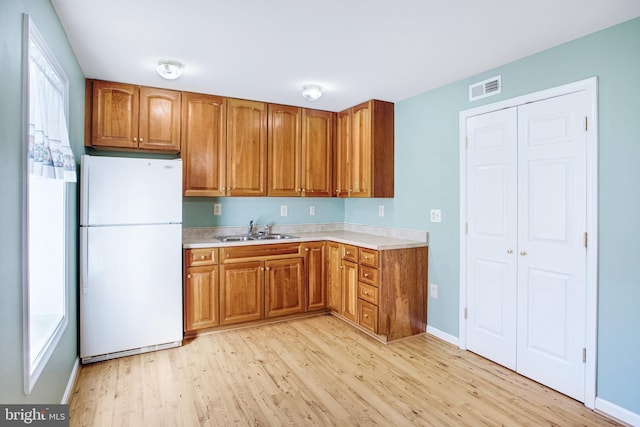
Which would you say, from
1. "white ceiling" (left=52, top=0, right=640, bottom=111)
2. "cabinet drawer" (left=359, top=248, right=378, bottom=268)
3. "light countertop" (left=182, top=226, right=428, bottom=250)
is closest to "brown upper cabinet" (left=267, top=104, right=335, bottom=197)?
"light countertop" (left=182, top=226, right=428, bottom=250)

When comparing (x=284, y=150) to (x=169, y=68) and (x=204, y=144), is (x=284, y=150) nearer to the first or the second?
(x=204, y=144)

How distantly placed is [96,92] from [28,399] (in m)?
2.63

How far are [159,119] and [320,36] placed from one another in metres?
1.93

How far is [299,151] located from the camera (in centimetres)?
415

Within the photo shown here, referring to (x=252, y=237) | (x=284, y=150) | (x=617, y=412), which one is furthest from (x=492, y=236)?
(x=252, y=237)

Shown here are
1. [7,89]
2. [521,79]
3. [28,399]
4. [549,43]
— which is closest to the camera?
[7,89]

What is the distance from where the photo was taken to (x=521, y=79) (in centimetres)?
267

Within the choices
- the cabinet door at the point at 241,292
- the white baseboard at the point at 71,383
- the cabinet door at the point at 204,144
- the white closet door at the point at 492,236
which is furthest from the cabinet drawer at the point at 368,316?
the white baseboard at the point at 71,383

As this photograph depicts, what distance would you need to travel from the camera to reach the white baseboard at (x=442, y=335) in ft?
10.6

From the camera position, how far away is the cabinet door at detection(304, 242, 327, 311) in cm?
395

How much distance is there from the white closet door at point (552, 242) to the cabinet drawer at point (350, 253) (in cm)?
146

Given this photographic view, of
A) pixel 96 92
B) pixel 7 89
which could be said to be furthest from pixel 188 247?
pixel 7 89

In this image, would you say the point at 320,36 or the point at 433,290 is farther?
the point at 433,290

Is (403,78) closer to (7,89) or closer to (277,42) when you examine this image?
(277,42)
